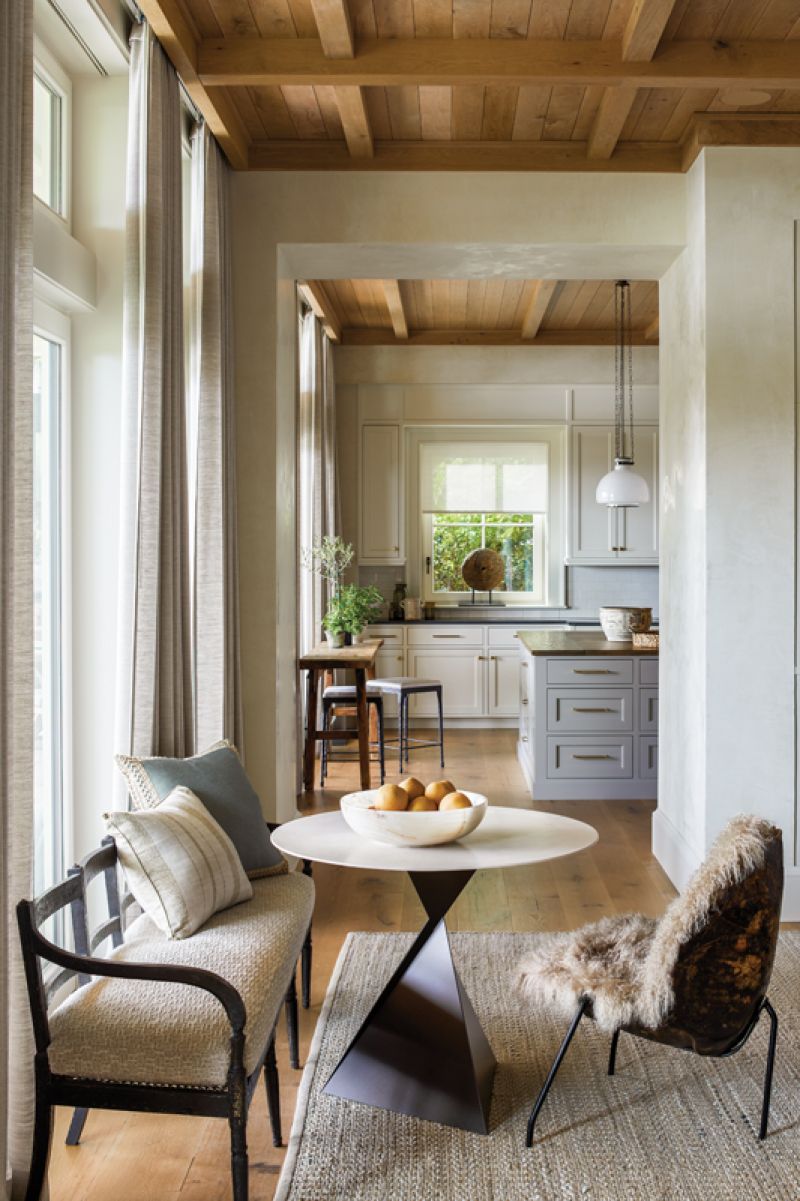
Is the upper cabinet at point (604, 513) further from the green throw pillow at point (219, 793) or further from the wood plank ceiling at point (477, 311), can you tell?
the green throw pillow at point (219, 793)

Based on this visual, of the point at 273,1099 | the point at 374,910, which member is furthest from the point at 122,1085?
the point at 374,910

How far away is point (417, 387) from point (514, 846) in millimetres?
6107

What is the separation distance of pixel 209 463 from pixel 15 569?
1666 mm

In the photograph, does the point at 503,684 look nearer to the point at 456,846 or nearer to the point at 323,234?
the point at 323,234

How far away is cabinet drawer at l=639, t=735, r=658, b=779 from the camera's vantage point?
5574 millimetres

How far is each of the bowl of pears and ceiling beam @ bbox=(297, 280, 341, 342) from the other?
13.3 feet

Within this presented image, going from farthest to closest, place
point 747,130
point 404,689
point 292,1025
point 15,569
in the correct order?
point 404,689 → point 747,130 → point 292,1025 → point 15,569

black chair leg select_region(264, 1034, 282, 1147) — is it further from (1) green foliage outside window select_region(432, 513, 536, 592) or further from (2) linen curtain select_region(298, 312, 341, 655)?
(1) green foliage outside window select_region(432, 513, 536, 592)

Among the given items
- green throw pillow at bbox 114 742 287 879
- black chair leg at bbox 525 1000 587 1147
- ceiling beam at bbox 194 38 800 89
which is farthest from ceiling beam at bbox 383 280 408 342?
black chair leg at bbox 525 1000 587 1147

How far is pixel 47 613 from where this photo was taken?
2764 millimetres

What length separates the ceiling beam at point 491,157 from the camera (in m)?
3.93

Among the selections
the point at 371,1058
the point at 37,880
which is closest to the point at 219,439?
the point at 37,880

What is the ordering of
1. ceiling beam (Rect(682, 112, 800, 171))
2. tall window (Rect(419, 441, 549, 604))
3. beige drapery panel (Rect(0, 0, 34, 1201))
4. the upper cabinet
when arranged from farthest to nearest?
1. tall window (Rect(419, 441, 549, 604))
2. the upper cabinet
3. ceiling beam (Rect(682, 112, 800, 171))
4. beige drapery panel (Rect(0, 0, 34, 1201))

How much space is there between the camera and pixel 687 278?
156 inches
